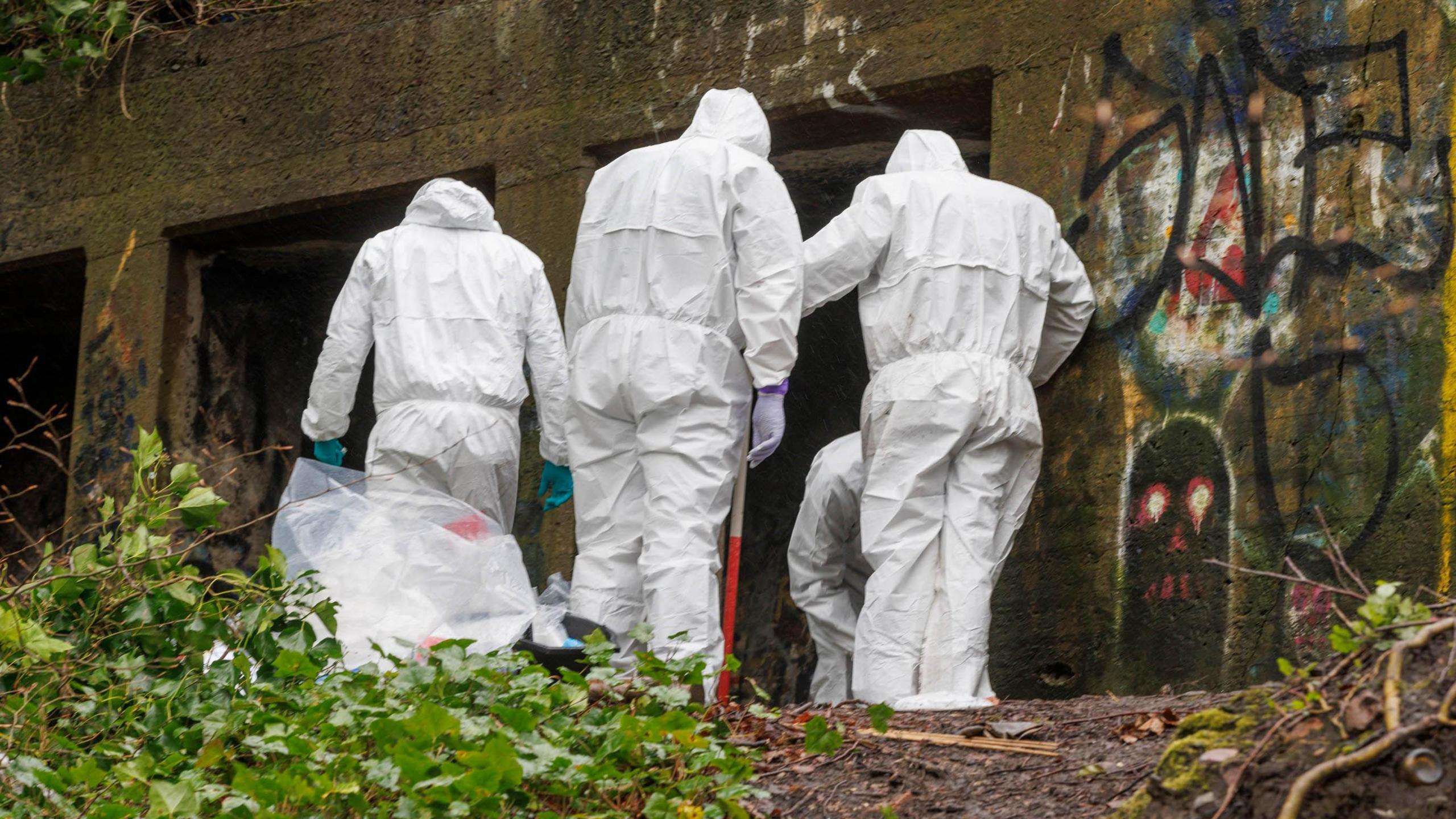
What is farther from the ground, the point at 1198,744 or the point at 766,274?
the point at 766,274

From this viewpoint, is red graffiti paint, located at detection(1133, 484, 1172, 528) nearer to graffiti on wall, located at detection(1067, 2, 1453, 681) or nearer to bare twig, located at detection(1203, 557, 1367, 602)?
graffiti on wall, located at detection(1067, 2, 1453, 681)

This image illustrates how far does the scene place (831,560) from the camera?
6008mm

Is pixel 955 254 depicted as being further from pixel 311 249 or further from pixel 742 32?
pixel 311 249

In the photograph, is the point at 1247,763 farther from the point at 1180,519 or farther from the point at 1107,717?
the point at 1180,519

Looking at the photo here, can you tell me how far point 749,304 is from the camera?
18.1ft

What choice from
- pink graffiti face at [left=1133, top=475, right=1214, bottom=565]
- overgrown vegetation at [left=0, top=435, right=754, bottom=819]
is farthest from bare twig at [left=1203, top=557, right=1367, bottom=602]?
pink graffiti face at [left=1133, top=475, right=1214, bottom=565]

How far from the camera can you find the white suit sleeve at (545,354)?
20.5 feet

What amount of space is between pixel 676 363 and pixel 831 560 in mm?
982

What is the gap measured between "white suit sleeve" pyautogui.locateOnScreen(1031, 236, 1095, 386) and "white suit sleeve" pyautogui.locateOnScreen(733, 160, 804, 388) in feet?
2.94

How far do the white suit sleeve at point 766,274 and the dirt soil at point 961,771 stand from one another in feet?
4.54

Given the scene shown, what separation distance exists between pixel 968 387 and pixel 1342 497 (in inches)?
45.9

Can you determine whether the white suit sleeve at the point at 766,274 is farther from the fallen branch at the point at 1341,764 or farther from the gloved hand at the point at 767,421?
the fallen branch at the point at 1341,764

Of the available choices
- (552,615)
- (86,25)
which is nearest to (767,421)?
(552,615)

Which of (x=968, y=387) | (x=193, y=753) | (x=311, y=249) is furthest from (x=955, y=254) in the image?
(x=311, y=249)
